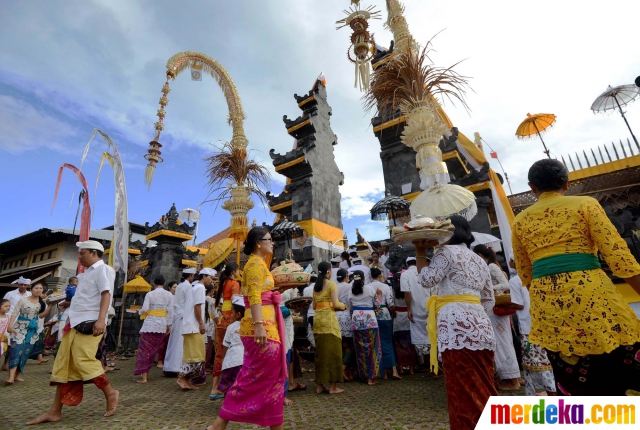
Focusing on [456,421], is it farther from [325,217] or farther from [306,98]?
[306,98]

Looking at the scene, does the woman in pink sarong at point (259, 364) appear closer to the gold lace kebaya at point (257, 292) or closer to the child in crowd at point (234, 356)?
the gold lace kebaya at point (257, 292)

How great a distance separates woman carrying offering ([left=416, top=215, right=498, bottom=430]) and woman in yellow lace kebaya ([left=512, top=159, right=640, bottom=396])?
50 centimetres

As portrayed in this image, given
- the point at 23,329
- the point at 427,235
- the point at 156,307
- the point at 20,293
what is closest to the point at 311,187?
the point at 156,307

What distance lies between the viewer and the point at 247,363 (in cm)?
Answer: 265

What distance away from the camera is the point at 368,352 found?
5.28m

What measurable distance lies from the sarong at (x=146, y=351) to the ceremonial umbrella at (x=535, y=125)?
70.2 ft

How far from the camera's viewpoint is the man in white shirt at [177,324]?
6.15 meters

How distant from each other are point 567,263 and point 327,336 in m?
3.72

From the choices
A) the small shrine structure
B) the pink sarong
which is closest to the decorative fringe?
the small shrine structure

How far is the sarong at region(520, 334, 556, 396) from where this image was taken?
3.45 metres

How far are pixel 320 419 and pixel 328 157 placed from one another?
16.9 metres

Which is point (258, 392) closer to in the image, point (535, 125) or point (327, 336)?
point (327, 336)

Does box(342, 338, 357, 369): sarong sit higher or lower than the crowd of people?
lower

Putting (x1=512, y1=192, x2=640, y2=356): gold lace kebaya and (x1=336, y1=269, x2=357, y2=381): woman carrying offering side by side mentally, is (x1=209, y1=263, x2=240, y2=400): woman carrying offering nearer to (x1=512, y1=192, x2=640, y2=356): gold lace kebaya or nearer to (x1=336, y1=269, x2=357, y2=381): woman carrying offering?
(x1=336, y1=269, x2=357, y2=381): woman carrying offering
